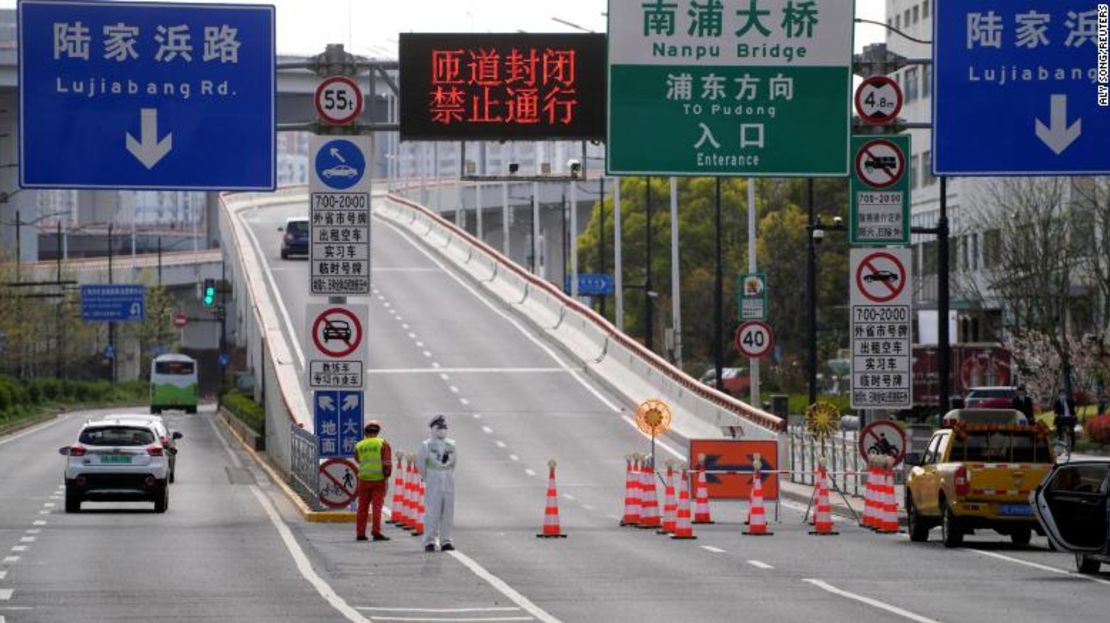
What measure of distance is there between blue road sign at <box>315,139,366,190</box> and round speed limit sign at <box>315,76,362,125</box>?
1.14 feet

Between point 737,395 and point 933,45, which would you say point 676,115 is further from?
point 737,395

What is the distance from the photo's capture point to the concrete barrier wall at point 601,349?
5706 centimetres

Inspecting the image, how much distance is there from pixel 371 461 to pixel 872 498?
7326 mm

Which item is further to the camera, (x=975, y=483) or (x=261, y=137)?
(x=261, y=137)

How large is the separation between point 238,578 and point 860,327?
1172 cm

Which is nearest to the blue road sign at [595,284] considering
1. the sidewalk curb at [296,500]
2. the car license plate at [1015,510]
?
the sidewalk curb at [296,500]

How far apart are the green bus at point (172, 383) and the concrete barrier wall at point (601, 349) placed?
481 inches

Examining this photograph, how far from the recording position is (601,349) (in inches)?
2901

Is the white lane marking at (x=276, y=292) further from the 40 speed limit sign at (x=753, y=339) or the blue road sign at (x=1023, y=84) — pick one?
the blue road sign at (x=1023, y=84)

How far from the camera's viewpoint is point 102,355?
139000 millimetres

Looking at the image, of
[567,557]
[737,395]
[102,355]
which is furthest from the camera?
[102,355]

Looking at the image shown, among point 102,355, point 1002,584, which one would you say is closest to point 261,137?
point 1002,584

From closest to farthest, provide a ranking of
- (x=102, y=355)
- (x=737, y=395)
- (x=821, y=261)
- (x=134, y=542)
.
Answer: (x=134, y=542) → (x=737, y=395) → (x=821, y=261) → (x=102, y=355)

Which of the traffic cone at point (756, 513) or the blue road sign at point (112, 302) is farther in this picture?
the blue road sign at point (112, 302)
